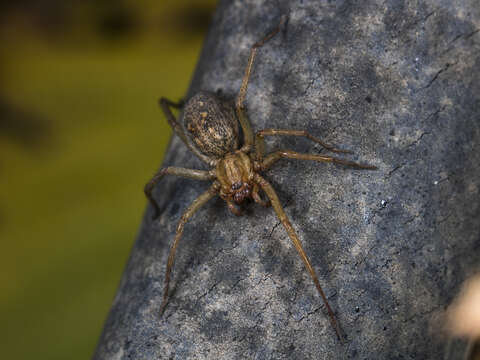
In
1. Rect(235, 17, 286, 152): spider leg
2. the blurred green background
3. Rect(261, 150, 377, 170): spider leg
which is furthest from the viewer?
the blurred green background

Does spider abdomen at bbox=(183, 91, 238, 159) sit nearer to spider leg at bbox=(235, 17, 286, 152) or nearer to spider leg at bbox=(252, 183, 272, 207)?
spider leg at bbox=(235, 17, 286, 152)

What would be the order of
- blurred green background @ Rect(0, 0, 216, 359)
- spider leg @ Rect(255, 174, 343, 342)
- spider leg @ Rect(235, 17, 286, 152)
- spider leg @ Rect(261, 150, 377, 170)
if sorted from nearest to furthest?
spider leg @ Rect(255, 174, 343, 342), spider leg @ Rect(261, 150, 377, 170), spider leg @ Rect(235, 17, 286, 152), blurred green background @ Rect(0, 0, 216, 359)

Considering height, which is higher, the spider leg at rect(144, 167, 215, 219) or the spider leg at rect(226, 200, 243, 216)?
the spider leg at rect(144, 167, 215, 219)

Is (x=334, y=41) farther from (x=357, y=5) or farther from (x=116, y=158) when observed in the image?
(x=116, y=158)

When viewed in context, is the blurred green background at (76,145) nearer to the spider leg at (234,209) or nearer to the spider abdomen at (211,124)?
the spider abdomen at (211,124)

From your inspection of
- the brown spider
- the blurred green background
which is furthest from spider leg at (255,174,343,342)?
the blurred green background

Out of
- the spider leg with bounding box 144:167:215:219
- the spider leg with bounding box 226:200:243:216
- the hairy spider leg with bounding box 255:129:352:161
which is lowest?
the spider leg with bounding box 226:200:243:216

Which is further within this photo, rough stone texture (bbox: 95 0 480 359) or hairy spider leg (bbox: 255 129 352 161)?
hairy spider leg (bbox: 255 129 352 161)

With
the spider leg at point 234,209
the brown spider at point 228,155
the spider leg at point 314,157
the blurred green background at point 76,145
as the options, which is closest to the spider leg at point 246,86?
the brown spider at point 228,155
